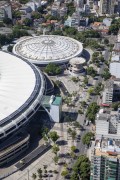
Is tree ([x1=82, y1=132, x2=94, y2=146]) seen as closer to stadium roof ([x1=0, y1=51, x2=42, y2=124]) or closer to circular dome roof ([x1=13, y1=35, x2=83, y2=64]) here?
stadium roof ([x1=0, y1=51, x2=42, y2=124])

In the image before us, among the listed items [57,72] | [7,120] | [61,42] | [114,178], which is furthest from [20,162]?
[61,42]

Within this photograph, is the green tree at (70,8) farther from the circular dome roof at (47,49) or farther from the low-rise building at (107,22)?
the circular dome roof at (47,49)

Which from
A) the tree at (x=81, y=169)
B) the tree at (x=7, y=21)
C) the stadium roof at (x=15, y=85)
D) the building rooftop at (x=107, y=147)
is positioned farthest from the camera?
the tree at (x=7, y=21)

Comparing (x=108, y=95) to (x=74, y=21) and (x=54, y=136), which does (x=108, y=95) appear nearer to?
(x=54, y=136)

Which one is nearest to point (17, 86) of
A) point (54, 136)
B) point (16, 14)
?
point (54, 136)

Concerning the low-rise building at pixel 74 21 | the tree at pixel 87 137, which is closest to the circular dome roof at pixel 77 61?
the tree at pixel 87 137
